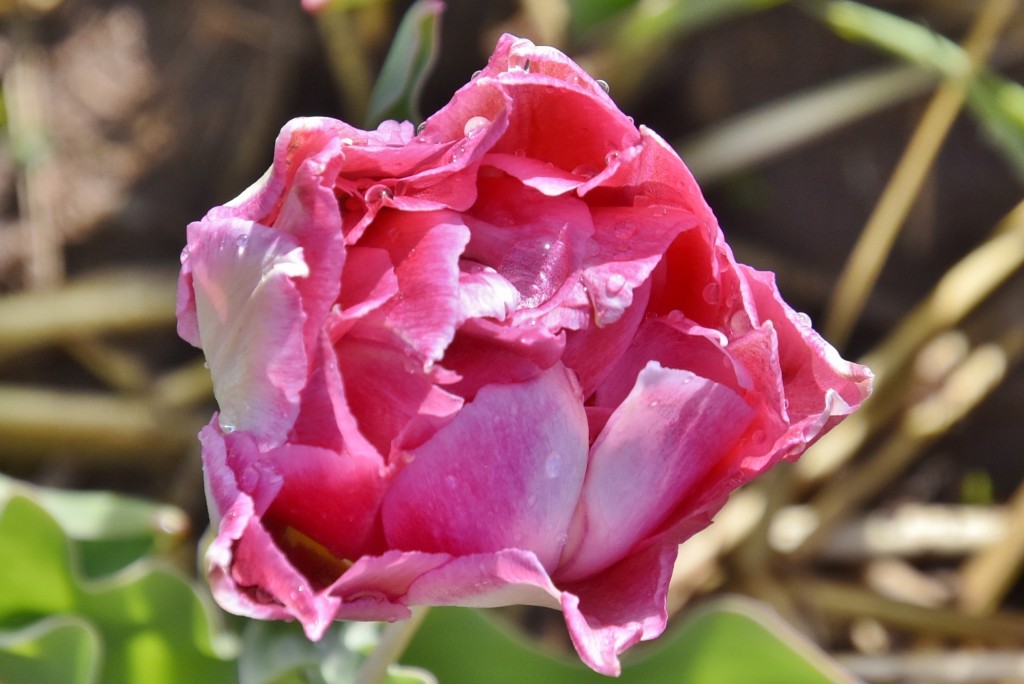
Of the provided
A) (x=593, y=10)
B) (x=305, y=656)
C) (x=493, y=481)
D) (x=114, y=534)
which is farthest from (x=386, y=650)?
(x=593, y=10)

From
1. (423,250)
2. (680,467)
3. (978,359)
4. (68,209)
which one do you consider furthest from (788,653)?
(68,209)

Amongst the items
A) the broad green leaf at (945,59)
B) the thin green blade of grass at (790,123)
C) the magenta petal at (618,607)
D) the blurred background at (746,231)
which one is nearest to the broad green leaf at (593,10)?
the blurred background at (746,231)

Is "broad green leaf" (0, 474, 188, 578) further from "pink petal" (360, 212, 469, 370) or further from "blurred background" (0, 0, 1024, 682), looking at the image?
"pink petal" (360, 212, 469, 370)

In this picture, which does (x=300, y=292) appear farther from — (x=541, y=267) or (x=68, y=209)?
(x=68, y=209)

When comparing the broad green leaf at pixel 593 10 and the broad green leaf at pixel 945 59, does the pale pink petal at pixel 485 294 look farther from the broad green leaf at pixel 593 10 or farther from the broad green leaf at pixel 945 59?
the broad green leaf at pixel 945 59

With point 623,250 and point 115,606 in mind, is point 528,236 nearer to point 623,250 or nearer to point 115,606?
point 623,250

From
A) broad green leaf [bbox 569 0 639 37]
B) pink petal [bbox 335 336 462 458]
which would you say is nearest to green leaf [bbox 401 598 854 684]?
pink petal [bbox 335 336 462 458]
